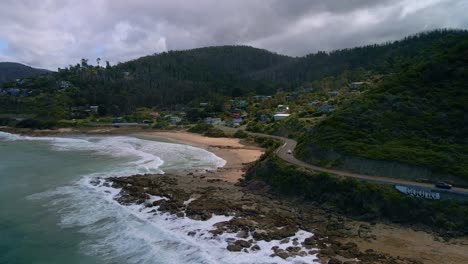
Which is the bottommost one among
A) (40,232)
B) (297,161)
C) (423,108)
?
(40,232)

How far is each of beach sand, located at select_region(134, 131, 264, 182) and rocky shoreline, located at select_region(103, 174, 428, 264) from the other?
4118mm

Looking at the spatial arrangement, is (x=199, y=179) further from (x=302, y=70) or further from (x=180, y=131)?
(x=302, y=70)

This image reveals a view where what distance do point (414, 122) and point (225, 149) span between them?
2955 cm

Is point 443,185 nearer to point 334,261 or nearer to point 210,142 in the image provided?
point 334,261

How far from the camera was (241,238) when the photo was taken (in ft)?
70.4

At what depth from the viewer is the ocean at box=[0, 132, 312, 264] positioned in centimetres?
1988

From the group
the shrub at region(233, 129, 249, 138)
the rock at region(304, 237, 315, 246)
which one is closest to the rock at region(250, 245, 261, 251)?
the rock at region(304, 237, 315, 246)

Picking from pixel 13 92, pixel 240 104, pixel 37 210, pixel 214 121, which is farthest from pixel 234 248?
pixel 13 92

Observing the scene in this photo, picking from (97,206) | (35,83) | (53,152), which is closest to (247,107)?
(53,152)

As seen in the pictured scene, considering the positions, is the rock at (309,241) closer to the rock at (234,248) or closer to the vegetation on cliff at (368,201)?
the rock at (234,248)

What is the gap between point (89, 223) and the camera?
24938 millimetres

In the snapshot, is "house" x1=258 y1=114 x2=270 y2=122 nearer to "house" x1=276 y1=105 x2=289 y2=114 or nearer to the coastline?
"house" x1=276 y1=105 x2=289 y2=114

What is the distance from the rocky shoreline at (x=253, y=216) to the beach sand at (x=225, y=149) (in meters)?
4.12

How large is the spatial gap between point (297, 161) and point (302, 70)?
156789mm
